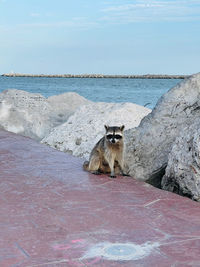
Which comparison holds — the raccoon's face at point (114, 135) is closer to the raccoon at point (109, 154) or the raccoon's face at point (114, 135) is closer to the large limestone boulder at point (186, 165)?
the raccoon at point (109, 154)

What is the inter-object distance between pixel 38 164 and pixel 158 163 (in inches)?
74.8

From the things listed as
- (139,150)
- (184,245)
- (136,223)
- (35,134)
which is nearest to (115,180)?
(139,150)

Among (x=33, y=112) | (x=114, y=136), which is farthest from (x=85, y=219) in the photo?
(x=33, y=112)

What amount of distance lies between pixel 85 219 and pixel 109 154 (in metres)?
2.08

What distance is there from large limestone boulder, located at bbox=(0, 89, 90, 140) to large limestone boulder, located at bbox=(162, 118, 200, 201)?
5.69 m

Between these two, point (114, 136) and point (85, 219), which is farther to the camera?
point (114, 136)

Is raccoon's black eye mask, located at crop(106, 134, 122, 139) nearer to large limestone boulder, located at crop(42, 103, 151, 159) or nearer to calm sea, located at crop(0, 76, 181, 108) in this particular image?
large limestone boulder, located at crop(42, 103, 151, 159)

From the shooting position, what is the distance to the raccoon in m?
6.02

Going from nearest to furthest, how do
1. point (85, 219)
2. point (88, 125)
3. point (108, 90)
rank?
point (85, 219) → point (88, 125) → point (108, 90)

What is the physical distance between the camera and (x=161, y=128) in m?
6.32

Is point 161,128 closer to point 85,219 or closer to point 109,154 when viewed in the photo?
point 109,154

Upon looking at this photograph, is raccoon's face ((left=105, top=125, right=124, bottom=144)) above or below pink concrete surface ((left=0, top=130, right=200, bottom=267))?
above

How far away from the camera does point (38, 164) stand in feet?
22.7

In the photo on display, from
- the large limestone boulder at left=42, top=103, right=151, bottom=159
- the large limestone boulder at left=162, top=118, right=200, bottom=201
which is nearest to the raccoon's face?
the large limestone boulder at left=162, top=118, right=200, bottom=201
